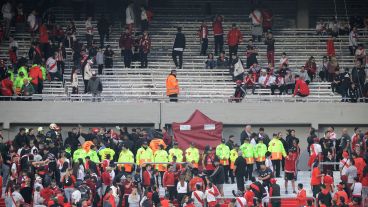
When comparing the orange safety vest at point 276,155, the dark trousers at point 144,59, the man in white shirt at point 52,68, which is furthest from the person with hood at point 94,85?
the orange safety vest at point 276,155

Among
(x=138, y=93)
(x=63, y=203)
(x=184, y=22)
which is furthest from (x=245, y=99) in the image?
(x=63, y=203)

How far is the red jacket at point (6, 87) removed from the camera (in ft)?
143

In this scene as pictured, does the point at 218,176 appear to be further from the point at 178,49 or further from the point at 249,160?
the point at 178,49

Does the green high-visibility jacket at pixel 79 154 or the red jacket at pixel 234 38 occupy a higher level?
the red jacket at pixel 234 38

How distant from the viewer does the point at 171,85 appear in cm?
4362

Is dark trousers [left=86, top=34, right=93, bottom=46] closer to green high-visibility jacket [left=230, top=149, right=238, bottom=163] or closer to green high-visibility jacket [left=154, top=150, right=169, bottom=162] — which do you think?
green high-visibility jacket [left=154, top=150, right=169, bottom=162]

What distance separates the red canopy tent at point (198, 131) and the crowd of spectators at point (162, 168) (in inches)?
15.9

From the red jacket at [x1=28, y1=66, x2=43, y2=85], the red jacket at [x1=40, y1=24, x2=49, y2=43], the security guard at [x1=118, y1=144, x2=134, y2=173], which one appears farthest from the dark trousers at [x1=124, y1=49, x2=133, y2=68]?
the security guard at [x1=118, y1=144, x2=134, y2=173]

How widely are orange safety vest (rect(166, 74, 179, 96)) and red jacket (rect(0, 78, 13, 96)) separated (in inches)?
190

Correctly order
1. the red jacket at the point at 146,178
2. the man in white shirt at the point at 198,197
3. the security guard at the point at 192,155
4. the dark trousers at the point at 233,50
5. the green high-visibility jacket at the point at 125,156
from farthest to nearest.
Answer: the dark trousers at the point at 233,50 → the security guard at the point at 192,155 → the green high-visibility jacket at the point at 125,156 → the red jacket at the point at 146,178 → the man in white shirt at the point at 198,197

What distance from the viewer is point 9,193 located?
3662 centimetres

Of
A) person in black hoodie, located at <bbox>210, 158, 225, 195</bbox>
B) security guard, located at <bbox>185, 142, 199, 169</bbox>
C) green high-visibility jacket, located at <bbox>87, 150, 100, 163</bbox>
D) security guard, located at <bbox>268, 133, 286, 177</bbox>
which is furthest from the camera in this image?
security guard, located at <bbox>268, 133, 286, 177</bbox>

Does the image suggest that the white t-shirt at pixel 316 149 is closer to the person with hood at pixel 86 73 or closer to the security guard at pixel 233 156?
the security guard at pixel 233 156

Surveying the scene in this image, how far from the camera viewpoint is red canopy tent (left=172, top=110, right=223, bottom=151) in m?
41.2
